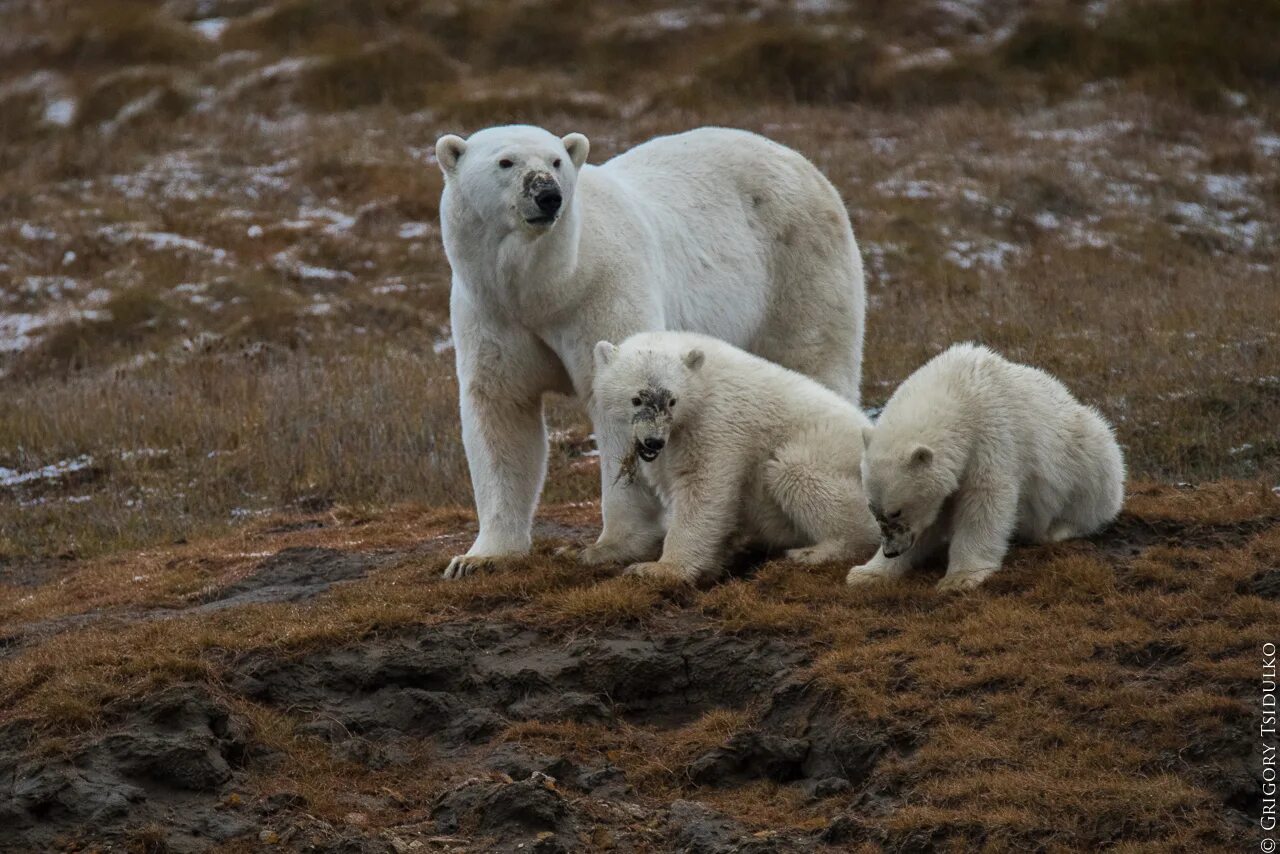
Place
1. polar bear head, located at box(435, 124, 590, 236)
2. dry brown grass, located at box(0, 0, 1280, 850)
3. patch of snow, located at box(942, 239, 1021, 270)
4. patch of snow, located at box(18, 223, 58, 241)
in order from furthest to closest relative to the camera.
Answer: patch of snow, located at box(18, 223, 58, 241)
patch of snow, located at box(942, 239, 1021, 270)
polar bear head, located at box(435, 124, 590, 236)
dry brown grass, located at box(0, 0, 1280, 850)

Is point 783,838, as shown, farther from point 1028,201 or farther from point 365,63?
point 365,63

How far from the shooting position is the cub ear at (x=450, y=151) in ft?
25.1

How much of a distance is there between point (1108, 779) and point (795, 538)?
2.65 meters

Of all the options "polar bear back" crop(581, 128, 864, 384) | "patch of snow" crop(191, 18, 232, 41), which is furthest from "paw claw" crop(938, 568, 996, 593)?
"patch of snow" crop(191, 18, 232, 41)

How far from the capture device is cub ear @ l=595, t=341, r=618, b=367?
7.44m

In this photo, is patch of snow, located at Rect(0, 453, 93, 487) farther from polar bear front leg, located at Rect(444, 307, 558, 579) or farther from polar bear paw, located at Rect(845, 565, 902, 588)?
polar bear paw, located at Rect(845, 565, 902, 588)

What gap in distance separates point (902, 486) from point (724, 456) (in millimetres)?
1005

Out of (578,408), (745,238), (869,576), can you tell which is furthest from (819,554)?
(578,408)

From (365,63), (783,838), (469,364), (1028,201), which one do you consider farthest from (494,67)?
(783,838)

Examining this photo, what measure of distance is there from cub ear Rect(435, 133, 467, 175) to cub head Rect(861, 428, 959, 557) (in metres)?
2.46

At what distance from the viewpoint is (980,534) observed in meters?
7.12

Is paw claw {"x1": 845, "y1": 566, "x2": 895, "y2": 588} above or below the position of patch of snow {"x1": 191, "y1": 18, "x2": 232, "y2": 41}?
above

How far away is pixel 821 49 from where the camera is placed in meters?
30.2

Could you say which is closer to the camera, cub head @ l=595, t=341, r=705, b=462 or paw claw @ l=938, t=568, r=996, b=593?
paw claw @ l=938, t=568, r=996, b=593
